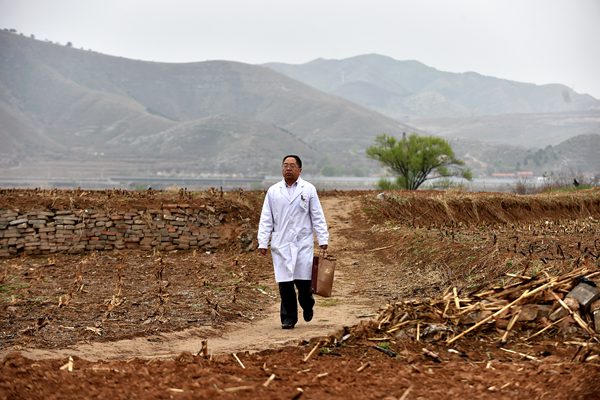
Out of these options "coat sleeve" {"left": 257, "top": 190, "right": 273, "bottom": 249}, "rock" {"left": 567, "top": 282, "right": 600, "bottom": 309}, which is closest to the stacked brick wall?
"coat sleeve" {"left": 257, "top": 190, "right": 273, "bottom": 249}

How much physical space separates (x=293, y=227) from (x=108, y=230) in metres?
9.76

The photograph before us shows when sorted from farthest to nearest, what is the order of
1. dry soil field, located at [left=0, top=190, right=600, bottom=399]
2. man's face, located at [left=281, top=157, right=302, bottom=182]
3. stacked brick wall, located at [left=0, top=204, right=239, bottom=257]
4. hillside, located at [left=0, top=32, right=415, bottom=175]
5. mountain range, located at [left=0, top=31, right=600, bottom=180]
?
hillside, located at [left=0, top=32, right=415, bottom=175]
mountain range, located at [left=0, top=31, right=600, bottom=180]
stacked brick wall, located at [left=0, top=204, right=239, bottom=257]
man's face, located at [left=281, top=157, right=302, bottom=182]
dry soil field, located at [left=0, top=190, right=600, bottom=399]

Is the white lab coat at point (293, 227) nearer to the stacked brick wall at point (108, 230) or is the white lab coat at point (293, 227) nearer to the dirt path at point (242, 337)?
the dirt path at point (242, 337)

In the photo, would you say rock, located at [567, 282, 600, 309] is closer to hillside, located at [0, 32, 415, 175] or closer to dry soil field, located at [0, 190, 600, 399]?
dry soil field, located at [0, 190, 600, 399]

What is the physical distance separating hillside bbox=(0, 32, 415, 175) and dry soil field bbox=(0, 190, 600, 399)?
99173mm

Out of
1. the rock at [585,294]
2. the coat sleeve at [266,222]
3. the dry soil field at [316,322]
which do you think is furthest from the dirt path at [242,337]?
the rock at [585,294]

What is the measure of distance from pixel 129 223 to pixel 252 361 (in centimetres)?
1241

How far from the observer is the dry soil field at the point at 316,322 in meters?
5.89

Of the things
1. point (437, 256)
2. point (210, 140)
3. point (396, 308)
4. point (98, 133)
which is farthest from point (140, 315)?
point (98, 133)

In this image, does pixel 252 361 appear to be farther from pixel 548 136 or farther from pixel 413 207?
pixel 548 136

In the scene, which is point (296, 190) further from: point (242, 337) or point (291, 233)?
point (242, 337)

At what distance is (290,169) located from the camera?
31.3 ft

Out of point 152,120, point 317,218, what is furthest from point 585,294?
point 152,120

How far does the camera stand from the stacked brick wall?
→ 18.0 metres
